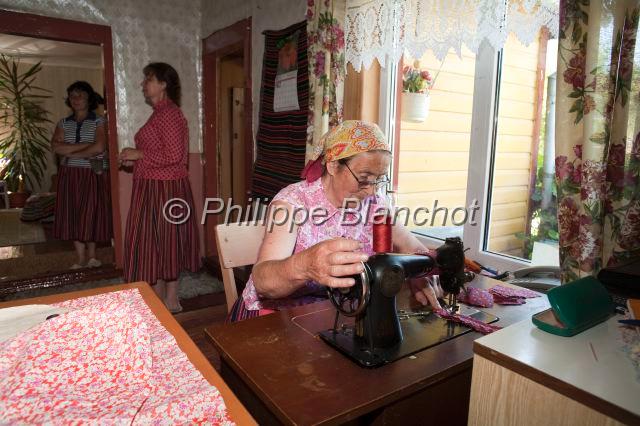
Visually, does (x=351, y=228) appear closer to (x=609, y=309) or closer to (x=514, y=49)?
(x=609, y=309)

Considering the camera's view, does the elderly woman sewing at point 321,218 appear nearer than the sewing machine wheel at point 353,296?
No

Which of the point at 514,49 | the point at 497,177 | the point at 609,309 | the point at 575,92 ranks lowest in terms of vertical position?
the point at 609,309

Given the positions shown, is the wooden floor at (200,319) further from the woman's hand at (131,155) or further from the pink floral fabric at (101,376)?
the pink floral fabric at (101,376)

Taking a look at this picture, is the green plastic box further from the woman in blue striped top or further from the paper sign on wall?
the woman in blue striped top

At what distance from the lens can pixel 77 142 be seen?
375 cm

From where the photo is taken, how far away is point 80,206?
385cm

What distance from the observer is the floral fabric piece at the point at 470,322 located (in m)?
1.07

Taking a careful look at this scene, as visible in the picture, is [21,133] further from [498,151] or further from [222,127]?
[498,151]

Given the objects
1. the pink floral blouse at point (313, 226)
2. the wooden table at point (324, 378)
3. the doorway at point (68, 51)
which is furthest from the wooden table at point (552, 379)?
the doorway at point (68, 51)

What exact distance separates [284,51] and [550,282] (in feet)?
6.84

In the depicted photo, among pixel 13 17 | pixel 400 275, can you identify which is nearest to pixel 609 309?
pixel 400 275

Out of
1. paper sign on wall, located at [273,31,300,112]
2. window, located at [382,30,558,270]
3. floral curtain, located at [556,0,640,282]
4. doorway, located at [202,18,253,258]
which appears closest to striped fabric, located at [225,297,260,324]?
floral curtain, located at [556,0,640,282]

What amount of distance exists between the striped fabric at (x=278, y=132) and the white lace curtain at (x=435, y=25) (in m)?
0.43

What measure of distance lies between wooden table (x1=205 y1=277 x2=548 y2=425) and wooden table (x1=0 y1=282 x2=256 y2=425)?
0.23 ft
